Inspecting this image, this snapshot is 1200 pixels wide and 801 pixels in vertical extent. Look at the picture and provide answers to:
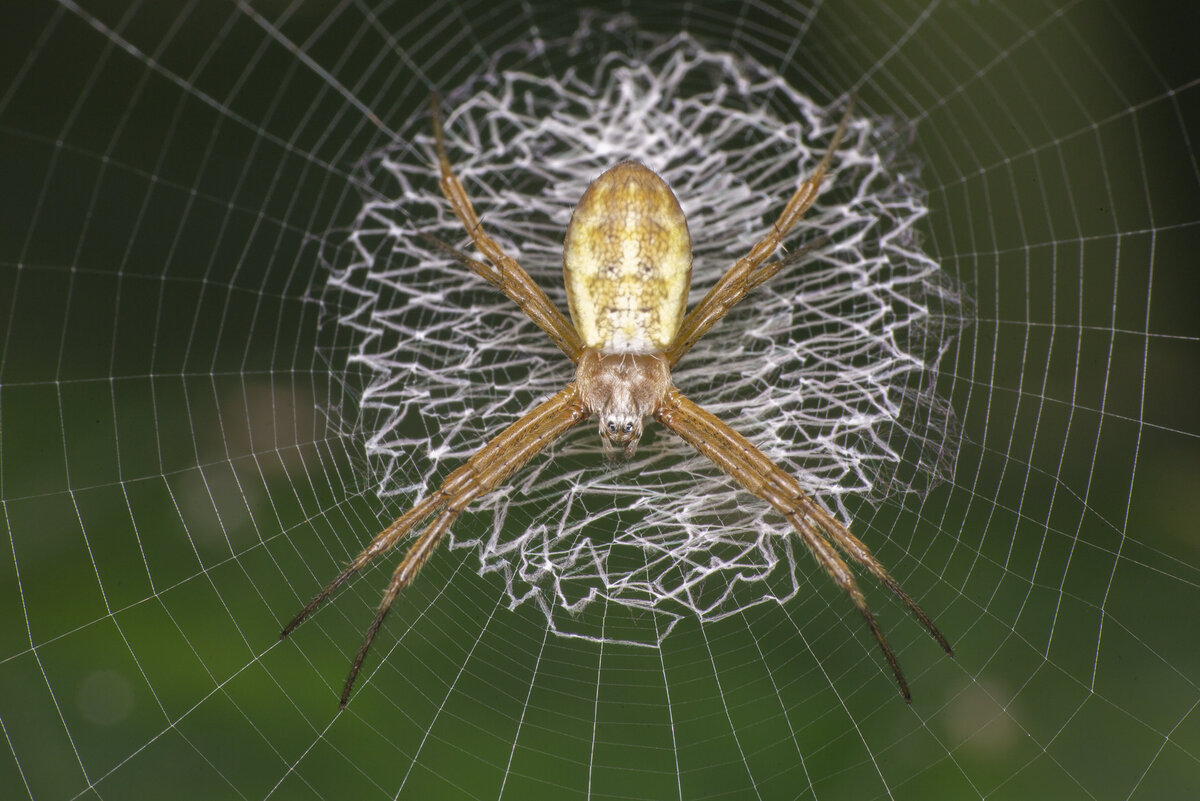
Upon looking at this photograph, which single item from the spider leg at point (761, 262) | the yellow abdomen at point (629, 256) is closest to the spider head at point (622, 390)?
the yellow abdomen at point (629, 256)

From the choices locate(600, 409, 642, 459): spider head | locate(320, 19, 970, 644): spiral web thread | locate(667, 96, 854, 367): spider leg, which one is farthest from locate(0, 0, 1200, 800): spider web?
locate(667, 96, 854, 367): spider leg

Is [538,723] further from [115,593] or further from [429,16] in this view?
[429,16]

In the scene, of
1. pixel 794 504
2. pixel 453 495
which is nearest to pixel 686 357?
pixel 794 504

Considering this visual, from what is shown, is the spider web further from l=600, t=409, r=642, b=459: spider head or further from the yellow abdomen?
the yellow abdomen

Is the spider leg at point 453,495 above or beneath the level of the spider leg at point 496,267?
beneath

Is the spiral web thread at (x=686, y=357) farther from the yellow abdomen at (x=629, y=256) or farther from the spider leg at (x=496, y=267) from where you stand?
the yellow abdomen at (x=629, y=256)

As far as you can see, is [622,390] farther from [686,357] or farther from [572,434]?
[686,357]

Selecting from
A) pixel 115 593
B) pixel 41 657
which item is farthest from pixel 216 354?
pixel 41 657
